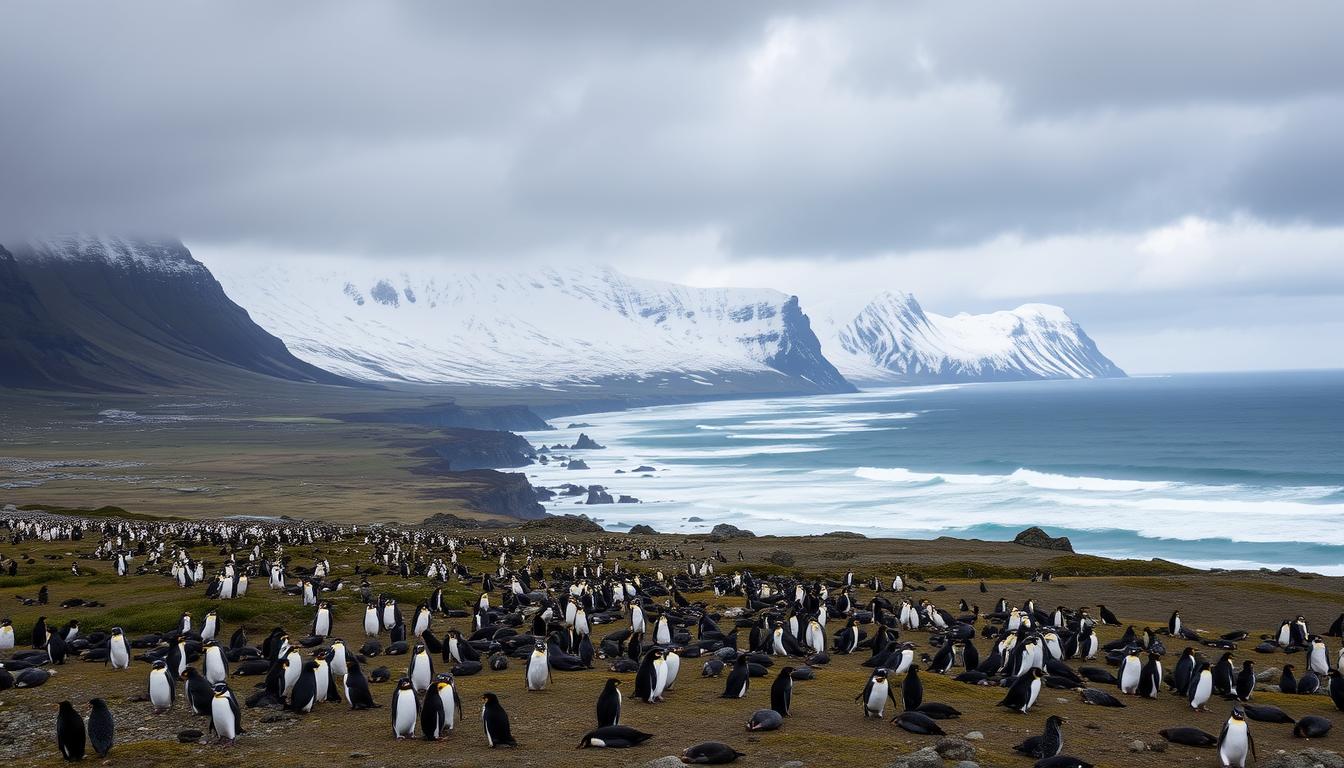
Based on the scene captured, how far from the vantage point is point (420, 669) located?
14.6 meters

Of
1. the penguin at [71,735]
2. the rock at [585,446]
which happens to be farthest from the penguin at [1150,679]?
the rock at [585,446]

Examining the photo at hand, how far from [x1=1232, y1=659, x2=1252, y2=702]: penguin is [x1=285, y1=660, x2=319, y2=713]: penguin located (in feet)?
45.9

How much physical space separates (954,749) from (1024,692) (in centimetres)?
312

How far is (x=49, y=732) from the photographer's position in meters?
12.8

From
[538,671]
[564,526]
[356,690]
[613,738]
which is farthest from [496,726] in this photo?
[564,526]

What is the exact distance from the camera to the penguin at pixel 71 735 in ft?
37.6

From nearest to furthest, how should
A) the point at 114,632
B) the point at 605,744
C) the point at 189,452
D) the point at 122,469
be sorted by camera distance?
the point at 605,744 → the point at 114,632 → the point at 122,469 → the point at 189,452

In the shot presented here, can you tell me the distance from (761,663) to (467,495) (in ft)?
267

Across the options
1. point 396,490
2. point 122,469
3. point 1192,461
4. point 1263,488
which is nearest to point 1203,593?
point 1263,488

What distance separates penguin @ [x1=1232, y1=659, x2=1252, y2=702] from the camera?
15.5 m

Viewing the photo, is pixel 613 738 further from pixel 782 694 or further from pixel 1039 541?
pixel 1039 541

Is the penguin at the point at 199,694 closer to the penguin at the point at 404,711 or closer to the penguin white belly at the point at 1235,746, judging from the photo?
the penguin at the point at 404,711

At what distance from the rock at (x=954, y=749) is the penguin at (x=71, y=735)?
9.89 m

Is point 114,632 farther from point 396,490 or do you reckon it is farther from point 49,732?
point 396,490
